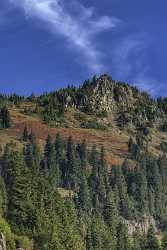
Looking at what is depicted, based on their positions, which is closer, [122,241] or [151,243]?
[151,243]

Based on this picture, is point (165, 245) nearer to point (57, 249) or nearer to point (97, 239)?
point (97, 239)

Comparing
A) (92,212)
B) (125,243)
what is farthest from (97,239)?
(92,212)

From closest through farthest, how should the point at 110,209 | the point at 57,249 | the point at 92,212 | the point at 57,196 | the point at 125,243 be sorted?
the point at 57,249 → the point at 57,196 → the point at 125,243 → the point at 110,209 → the point at 92,212

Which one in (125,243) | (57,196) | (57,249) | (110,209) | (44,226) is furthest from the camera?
(110,209)

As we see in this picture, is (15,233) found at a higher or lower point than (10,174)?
lower

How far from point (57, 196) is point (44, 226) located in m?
21.5

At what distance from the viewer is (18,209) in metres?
111

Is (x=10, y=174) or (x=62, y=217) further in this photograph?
(x=62, y=217)

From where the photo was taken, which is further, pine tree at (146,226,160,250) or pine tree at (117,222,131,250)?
pine tree at (117,222,131,250)

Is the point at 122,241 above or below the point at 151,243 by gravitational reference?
below

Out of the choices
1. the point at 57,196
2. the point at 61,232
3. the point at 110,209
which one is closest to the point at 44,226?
the point at 61,232

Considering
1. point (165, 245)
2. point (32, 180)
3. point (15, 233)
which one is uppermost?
point (32, 180)

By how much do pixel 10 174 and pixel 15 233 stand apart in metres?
12.8

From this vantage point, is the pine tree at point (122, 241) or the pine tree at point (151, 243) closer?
the pine tree at point (151, 243)
